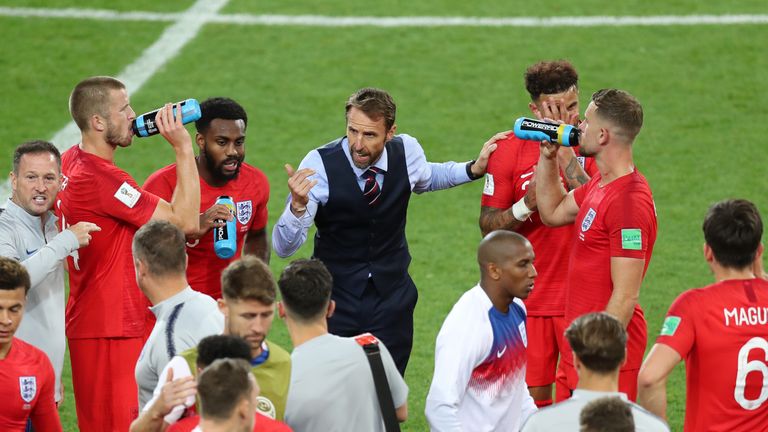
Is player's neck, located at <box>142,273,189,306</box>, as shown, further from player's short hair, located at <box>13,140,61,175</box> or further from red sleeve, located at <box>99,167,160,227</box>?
player's short hair, located at <box>13,140,61,175</box>

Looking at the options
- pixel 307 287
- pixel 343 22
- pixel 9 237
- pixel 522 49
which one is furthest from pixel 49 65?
pixel 307 287

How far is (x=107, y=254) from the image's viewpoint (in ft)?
21.2

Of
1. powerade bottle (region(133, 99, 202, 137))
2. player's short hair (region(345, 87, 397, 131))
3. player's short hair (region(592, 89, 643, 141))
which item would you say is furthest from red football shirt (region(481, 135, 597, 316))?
powerade bottle (region(133, 99, 202, 137))

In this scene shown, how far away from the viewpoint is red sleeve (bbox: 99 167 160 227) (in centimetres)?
637

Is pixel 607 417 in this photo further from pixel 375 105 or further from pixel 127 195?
pixel 127 195

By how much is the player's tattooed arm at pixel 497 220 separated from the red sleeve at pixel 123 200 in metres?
2.00

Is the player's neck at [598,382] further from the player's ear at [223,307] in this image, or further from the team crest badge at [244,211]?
the team crest badge at [244,211]

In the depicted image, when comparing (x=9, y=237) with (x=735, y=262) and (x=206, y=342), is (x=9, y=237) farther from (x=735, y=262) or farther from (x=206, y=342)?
(x=735, y=262)

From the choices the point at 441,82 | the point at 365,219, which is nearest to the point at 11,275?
the point at 365,219

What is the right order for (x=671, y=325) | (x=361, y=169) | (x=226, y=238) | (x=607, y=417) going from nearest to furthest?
(x=607, y=417) < (x=671, y=325) < (x=226, y=238) < (x=361, y=169)

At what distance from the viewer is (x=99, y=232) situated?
645cm

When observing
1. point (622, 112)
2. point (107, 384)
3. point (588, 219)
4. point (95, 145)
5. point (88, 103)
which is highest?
point (88, 103)

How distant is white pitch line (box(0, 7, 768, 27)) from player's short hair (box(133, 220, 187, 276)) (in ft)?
36.4

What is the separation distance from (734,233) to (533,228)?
2.11 metres
